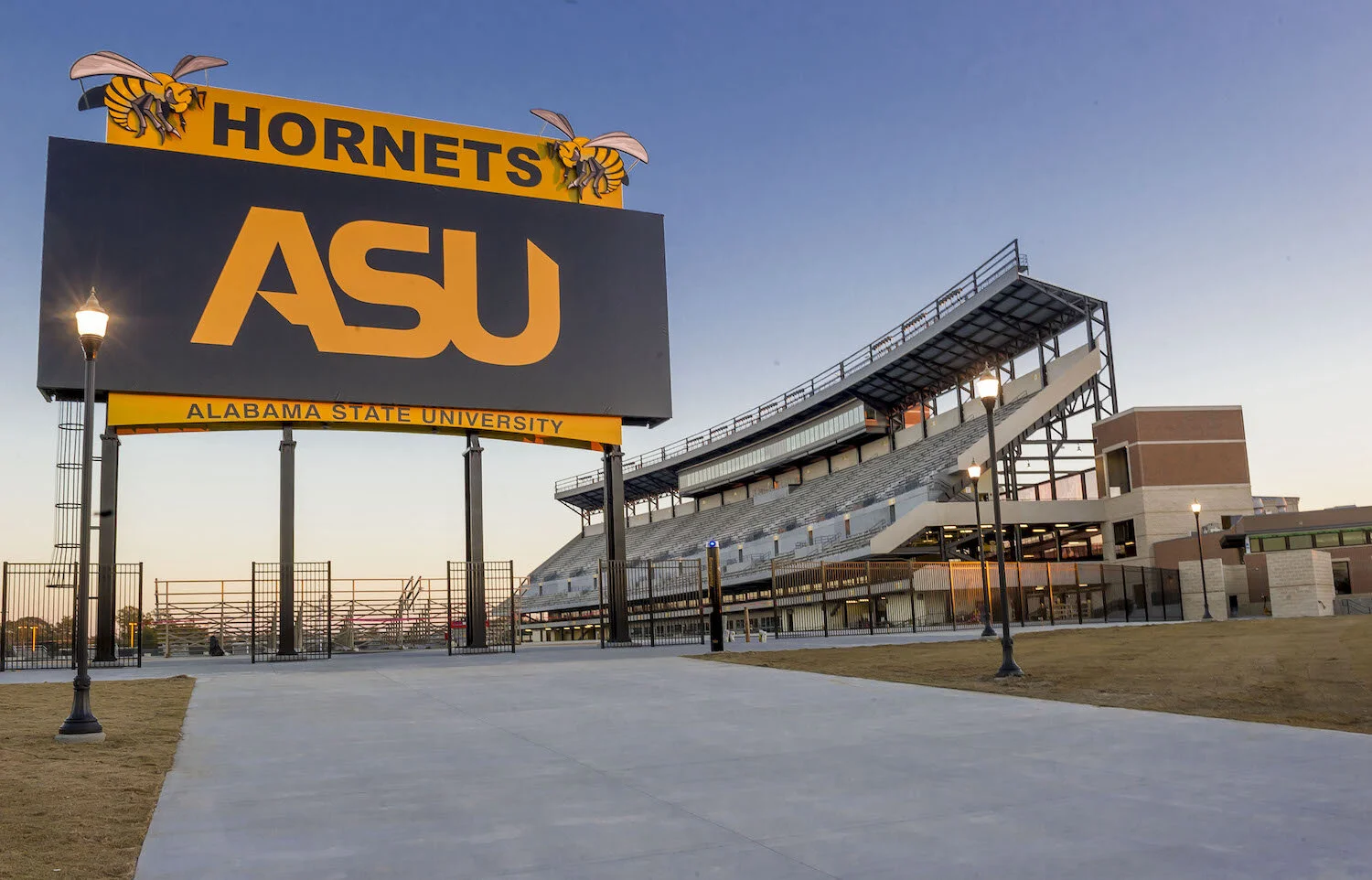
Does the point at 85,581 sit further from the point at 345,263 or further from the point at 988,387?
the point at 345,263

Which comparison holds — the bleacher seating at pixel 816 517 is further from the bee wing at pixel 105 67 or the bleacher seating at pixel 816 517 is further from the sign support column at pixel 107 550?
the bee wing at pixel 105 67

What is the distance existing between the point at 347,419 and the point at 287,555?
3673 millimetres

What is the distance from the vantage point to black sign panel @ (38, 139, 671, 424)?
24.8 metres

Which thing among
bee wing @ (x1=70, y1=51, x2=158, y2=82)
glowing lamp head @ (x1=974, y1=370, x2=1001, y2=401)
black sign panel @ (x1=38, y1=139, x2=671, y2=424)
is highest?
bee wing @ (x1=70, y1=51, x2=158, y2=82)

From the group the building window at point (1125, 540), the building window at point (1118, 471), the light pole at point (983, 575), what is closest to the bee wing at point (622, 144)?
the light pole at point (983, 575)

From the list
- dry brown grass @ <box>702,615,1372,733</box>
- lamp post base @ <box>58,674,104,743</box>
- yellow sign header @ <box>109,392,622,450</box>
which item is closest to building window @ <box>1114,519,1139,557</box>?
dry brown grass @ <box>702,615,1372,733</box>

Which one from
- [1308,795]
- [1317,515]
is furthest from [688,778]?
[1317,515]

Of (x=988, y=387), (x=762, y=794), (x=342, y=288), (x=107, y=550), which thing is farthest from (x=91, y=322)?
Result: (x=342, y=288)

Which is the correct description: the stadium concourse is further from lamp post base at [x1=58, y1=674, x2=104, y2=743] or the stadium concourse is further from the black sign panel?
lamp post base at [x1=58, y1=674, x2=104, y2=743]

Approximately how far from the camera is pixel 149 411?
24.6 meters

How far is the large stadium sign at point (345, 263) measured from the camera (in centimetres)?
2492

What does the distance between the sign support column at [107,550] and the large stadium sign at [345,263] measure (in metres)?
0.81

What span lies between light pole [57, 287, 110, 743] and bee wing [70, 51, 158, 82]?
16.8m

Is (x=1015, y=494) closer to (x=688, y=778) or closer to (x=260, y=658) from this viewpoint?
(x=260, y=658)
